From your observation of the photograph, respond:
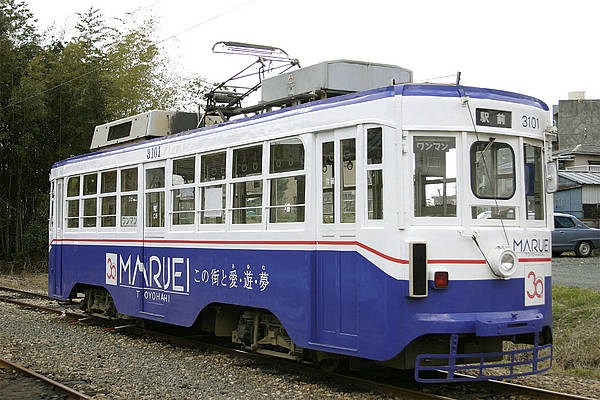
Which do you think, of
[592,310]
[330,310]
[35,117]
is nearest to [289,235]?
[330,310]

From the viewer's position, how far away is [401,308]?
6.39 meters

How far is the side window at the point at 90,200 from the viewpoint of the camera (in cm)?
1166

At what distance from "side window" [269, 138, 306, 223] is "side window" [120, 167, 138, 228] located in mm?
3394

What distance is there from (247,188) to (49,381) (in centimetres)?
294

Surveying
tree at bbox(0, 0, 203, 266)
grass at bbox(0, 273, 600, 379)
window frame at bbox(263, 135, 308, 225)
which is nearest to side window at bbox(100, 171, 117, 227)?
window frame at bbox(263, 135, 308, 225)

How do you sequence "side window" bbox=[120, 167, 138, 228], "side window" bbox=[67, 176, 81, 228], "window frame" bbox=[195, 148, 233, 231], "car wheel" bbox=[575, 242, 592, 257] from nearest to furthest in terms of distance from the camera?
"window frame" bbox=[195, 148, 233, 231] → "side window" bbox=[120, 167, 138, 228] → "side window" bbox=[67, 176, 81, 228] → "car wheel" bbox=[575, 242, 592, 257]

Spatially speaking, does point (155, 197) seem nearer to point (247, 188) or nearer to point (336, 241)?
point (247, 188)

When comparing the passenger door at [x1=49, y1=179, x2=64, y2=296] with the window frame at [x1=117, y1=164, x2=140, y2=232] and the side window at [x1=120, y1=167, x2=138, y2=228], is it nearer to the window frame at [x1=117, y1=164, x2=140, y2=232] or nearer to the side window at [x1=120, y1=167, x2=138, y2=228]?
the window frame at [x1=117, y1=164, x2=140, y2=232]

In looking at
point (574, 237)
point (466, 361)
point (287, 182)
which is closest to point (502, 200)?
point (466, 361)

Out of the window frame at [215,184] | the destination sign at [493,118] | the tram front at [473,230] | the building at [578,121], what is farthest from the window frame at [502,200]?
the building at [578,121]

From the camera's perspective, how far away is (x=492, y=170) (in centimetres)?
682

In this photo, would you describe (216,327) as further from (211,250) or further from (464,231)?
(464,231)

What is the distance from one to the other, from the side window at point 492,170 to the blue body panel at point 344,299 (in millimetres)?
834

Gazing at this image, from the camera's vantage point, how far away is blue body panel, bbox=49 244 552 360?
6402mm
